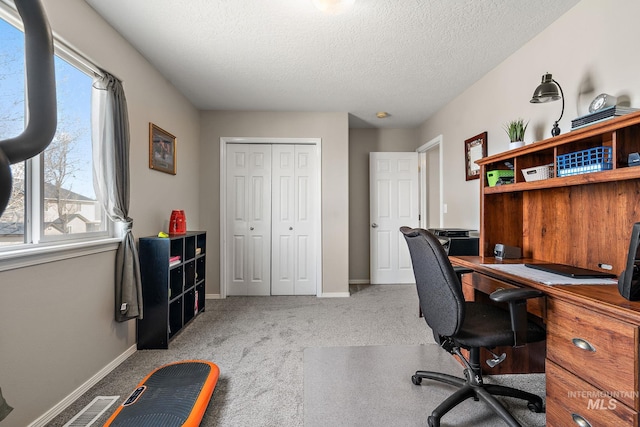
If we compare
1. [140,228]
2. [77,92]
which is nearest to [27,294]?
[140,228]

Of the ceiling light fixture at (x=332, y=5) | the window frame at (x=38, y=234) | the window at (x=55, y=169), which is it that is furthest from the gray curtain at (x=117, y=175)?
the ceiling light fixture at (x=332, y=5)

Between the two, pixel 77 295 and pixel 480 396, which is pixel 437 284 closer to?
pixel 480 396

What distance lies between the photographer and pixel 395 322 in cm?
304

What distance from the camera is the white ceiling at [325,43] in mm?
1986

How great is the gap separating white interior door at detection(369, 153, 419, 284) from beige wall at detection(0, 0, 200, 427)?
2810mm

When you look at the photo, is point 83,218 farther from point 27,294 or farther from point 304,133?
point 304,133

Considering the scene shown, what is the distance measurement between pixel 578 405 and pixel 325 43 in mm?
2591

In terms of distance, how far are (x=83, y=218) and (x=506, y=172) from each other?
294cm

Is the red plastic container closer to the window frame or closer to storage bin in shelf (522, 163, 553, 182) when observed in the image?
the window frame

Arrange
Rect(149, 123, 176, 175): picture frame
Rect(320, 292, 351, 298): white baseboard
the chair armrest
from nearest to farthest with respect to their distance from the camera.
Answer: the chair armrest < Rect(149, 123, 176, 175): picture frame < Rect(320, 292, 351, 298): white baseboard

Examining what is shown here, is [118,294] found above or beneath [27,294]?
beneath

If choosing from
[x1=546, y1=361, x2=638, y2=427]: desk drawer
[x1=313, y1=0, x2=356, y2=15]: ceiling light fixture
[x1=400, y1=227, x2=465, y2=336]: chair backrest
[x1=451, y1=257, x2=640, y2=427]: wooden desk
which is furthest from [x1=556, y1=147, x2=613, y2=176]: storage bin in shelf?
[x1=313, y1=0, x2=356, y2=15]: ceiling light fixture

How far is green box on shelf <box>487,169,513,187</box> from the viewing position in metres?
2.18

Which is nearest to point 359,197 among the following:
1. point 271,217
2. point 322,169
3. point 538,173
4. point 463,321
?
point 322,169
